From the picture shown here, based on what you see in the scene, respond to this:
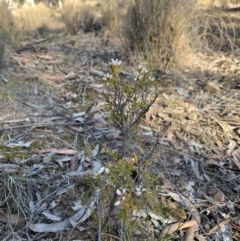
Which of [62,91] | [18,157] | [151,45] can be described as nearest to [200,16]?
[151,45]

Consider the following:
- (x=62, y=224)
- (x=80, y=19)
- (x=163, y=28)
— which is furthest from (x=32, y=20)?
(x=62, y=224)

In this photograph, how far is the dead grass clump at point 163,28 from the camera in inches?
118

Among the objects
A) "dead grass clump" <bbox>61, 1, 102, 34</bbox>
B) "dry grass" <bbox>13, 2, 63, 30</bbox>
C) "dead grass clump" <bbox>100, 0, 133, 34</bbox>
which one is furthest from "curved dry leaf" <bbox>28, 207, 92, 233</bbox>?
"dry grass" <bbox>13, 2, 63, 30</bbox>

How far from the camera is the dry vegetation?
4.49 feet

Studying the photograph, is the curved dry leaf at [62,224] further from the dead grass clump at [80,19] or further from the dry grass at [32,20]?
the dry grass at [32,20]

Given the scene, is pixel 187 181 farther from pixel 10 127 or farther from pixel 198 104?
pixel 10 127

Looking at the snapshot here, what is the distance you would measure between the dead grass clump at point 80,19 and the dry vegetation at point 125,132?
25.2 inches

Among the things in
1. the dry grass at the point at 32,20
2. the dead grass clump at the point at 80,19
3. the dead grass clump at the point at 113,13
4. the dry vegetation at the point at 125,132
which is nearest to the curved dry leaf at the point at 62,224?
the dry vegetation at the point at 125,132

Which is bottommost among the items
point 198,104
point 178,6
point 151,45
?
point 198,104

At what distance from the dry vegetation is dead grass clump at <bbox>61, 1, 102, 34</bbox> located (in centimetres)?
64

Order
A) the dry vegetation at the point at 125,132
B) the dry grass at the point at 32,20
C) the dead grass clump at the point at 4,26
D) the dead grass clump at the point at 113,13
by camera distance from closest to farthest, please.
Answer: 1. the dry vegetation at the point at 125,132
2. the dead grass clump at the point at 4,26
3. the dead grass clump at the point at 113,13
4. the dry grass at the point at 32,20

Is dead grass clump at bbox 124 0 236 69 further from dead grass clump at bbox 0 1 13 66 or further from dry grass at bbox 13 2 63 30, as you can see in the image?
dry grass at bbox 13 2 63 30

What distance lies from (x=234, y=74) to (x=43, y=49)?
6.25 feet

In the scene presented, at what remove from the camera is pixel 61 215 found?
1.52m
